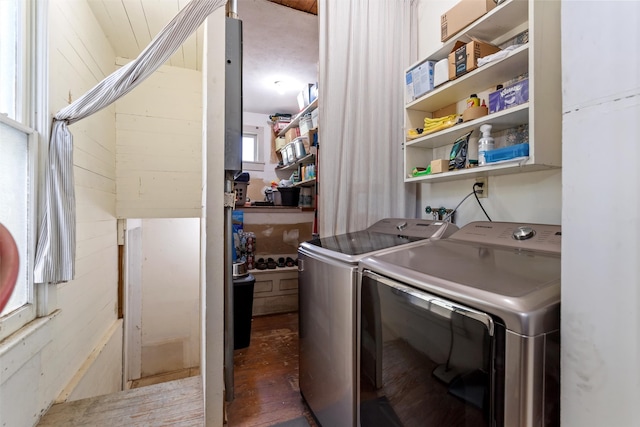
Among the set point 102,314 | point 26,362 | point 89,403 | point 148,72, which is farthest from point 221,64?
point 102,314

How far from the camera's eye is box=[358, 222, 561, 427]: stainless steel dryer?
2.01ft

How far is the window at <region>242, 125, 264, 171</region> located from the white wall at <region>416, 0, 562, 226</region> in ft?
7.82

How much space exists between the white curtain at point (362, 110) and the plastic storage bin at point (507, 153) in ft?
2.22

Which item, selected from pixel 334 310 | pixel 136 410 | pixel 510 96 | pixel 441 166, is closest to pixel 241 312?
pixel 136 410

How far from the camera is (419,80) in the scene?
1662 mm

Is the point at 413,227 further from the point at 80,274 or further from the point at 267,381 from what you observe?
the point at 80,274

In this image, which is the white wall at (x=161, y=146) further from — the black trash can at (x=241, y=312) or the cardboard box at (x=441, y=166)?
the cardboard box at (x=441, y=166)

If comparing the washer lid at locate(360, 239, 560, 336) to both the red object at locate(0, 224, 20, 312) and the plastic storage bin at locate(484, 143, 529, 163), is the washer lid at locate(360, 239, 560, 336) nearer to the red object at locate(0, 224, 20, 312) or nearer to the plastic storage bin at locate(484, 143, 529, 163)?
the plastic storage bin at locate(484, 143, 529, 163)

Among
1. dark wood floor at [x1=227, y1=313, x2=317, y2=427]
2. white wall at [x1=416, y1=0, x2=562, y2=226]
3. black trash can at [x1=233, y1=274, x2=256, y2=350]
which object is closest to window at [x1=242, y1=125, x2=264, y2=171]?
black trash can at [x1=233, y1=274, x2=256, y2=350]

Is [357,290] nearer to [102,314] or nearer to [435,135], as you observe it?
[435,135]

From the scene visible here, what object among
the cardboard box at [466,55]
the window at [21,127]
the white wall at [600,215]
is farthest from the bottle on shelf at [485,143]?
the window at [21,127]

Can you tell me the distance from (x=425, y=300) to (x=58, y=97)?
6.25 ft

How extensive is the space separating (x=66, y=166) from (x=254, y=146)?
2.65 m

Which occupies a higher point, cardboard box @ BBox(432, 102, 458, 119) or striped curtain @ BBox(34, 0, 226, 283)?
cardboard box @ BBox(432, 102, 458, 119)
